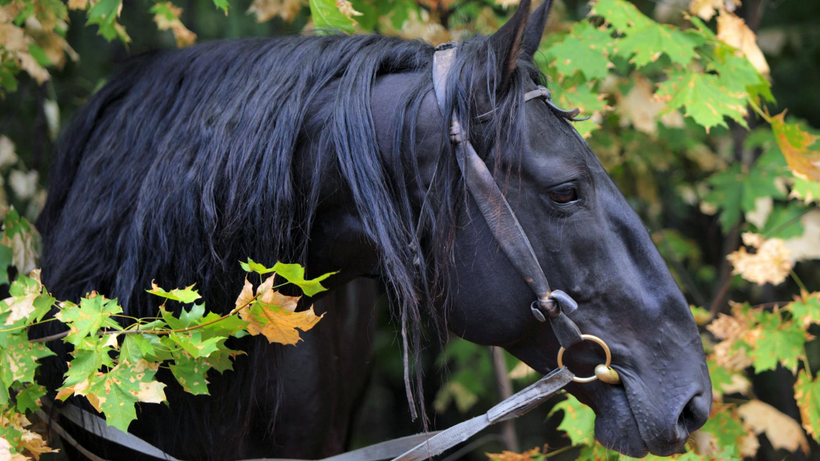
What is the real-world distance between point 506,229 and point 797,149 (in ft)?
3.81

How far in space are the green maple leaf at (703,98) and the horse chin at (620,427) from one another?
86cm

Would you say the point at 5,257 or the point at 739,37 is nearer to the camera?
the point at 5,257

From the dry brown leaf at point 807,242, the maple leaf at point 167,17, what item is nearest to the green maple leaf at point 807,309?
the dry brown leaf at point 807,242

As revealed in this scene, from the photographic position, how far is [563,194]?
55.4 inches

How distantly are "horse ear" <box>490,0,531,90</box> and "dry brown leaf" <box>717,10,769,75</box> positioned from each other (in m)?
1.07

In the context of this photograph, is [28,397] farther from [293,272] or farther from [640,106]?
[640,106]

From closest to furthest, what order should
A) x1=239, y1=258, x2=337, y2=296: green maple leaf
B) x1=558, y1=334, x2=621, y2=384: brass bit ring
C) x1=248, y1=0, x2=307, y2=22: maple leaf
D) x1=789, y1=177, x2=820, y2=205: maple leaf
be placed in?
x1=239, y1=258, x2=337, y2=296: green maple leaf < x1=558, y1=334, x2=621, y2=384: brass bit ring < x1=789, y1=177, x2=820, y2=205: maple leaf < x1=248, y1=0, x2=307, y2=22: maple leaf

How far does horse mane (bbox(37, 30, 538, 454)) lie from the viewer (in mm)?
1388

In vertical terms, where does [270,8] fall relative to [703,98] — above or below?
above

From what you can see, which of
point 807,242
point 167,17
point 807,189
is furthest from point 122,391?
point 807,242

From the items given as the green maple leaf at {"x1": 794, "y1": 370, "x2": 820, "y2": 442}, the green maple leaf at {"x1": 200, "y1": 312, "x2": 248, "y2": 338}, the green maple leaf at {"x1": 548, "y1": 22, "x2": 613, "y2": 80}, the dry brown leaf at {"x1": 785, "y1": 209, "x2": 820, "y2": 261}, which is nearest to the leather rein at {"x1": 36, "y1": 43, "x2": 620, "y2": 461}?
the green maple leaf at {"x1": 200, "y1": 312, "x2": 248, "y2": 338}

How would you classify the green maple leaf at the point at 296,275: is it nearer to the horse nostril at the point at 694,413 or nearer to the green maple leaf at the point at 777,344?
the horse nostril at the point at 694,413

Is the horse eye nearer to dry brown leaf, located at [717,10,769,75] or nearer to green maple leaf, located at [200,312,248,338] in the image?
green maple leaf, located at [200,312,248,338]

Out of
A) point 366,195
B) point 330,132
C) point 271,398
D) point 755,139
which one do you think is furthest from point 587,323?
point 755,139
